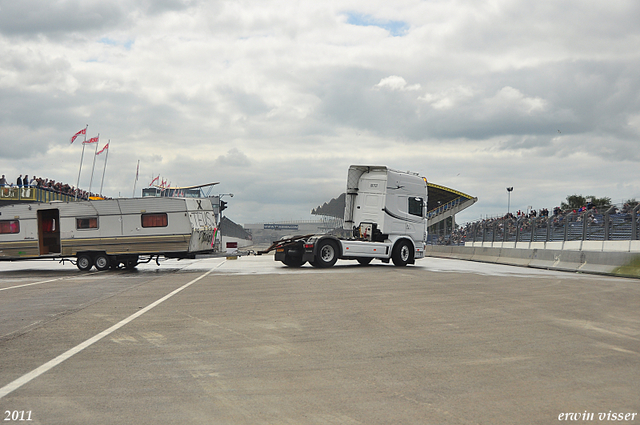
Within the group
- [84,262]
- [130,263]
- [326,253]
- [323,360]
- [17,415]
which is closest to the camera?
[17,415]

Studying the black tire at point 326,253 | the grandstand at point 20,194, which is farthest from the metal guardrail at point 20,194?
the black tire at point 326,253

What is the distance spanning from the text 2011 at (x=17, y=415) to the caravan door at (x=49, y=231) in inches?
844

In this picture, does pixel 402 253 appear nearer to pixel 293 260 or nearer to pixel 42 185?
pixel 293 260

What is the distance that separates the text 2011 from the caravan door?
21434 millimetres

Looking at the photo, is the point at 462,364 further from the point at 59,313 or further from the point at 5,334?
the point at 59,313

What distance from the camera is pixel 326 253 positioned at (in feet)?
73.5

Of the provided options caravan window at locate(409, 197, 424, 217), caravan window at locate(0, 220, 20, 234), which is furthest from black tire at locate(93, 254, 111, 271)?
caravan window at locate(409, 197, 424, 217)

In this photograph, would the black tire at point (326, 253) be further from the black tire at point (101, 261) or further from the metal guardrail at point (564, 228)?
the metal guardrail at point (564, 228)

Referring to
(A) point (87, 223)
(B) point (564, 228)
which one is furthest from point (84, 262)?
(B) point (564, 228)

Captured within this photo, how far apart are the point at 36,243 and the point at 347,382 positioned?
22125 millimetres

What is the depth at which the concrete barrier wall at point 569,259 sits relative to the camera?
19562 millimetres

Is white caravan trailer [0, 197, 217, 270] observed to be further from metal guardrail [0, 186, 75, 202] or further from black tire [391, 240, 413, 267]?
metal guardrail [0, 186, 75, 202]

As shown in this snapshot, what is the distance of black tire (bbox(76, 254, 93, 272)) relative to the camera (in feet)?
Result: 79.8

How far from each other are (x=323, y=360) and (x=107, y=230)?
19.4 metres
